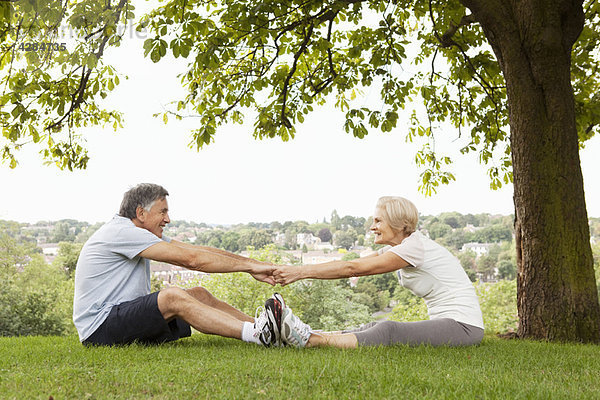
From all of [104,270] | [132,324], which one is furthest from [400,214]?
[104,270]

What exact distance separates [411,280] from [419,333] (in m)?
0.50

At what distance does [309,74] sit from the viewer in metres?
10.7

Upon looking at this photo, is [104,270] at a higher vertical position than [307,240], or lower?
lower

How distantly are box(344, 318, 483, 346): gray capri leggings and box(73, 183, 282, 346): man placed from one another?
2.68 ft

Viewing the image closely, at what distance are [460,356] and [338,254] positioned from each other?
49.4m

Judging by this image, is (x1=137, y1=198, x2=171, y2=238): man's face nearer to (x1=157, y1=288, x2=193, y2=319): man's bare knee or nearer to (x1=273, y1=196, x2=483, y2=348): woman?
(x1=157, y1=288, x2=193, y2=319): man's bare knee

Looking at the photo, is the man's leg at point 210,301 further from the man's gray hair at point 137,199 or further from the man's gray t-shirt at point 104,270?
the man's gray hair at point 137,199

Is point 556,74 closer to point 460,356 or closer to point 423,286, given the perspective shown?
A: point 423,286

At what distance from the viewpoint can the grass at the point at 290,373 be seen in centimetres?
307

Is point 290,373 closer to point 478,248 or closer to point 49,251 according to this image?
point 49,251

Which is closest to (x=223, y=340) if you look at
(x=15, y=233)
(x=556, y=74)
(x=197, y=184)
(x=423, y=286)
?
(x=423, y=286)

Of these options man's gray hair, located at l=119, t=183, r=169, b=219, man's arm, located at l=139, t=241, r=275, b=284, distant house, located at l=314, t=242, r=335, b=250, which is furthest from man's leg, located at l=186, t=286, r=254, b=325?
distant house, located at l=314, t=242, r=335, b=250

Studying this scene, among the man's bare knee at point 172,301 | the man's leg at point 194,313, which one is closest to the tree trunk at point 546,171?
the man's leg at point 194,313

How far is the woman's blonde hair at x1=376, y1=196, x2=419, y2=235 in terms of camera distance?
5.03 metres
